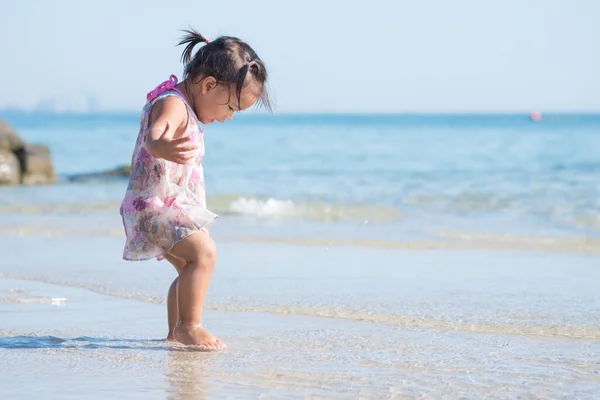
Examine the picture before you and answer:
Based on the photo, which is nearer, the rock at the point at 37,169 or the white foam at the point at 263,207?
the white foam at the point at 263,207

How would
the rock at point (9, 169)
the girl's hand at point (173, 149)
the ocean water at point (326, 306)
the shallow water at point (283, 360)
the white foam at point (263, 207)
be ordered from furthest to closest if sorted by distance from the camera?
the rock at point (9, 169), the white foam at point (263, 207), the girl's hand at point (173, 149), the ocean water at point (326, 306), the shallow water at point (283, 360)

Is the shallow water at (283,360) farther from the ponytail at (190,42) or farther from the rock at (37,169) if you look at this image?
the rock at (37,169)

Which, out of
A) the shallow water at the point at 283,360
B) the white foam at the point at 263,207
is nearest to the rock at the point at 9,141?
the white foam at the point at 263,207

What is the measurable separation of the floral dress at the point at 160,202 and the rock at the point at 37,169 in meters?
14.6

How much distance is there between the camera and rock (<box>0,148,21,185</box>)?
696 inches

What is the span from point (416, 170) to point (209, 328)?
637 inches

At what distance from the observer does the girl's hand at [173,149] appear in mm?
3479

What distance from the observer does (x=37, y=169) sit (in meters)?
18.5

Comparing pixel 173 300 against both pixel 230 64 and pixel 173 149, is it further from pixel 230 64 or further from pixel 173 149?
pixel 230 64

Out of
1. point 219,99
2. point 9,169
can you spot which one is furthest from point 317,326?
point 9,169

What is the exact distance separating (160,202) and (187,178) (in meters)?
0.16

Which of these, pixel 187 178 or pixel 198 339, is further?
pixel 187 178

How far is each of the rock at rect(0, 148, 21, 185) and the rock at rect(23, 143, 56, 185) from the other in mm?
153

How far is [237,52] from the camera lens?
3865 mm
